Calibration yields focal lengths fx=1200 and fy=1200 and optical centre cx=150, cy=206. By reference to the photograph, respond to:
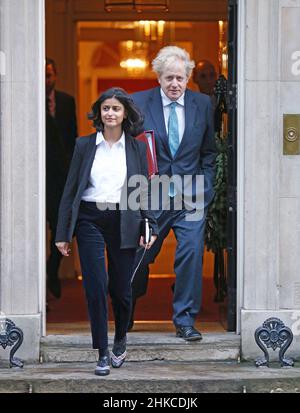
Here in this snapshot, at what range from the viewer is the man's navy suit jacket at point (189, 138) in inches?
350

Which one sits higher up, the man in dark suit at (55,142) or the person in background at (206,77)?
the person in background at (206,77)

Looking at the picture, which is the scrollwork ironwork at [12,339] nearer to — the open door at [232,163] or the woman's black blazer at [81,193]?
the woman's black blazer at [81,193]

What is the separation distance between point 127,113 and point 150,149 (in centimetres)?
88

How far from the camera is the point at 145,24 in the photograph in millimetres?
A: 13234

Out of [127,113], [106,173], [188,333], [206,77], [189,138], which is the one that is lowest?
[188,333]

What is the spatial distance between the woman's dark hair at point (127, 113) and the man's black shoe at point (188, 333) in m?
1.62

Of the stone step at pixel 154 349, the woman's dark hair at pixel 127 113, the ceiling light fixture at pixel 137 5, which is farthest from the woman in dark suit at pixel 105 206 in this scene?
the ceiling light fixture at pixel 137 5

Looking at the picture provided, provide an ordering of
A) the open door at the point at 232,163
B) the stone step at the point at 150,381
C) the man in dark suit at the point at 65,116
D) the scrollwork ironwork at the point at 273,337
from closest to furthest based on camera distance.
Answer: the stone step at the point at 150,381, the scrollwork ironwork at the point at 273,337, the open door at the point at 232,163, the man in dark suit at the point at 65,116

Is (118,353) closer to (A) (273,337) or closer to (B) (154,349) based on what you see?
(B) (154,349)

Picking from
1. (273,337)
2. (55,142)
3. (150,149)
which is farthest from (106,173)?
(55,142)

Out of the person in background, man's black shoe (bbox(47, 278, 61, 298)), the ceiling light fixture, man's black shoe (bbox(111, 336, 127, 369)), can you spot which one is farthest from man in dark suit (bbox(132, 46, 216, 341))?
the ceiling light fixture

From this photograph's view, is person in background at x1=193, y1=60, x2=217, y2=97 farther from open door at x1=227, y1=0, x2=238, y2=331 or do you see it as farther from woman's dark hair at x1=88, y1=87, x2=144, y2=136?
woman's dark hair at x1=88, y1=87, x2=144, y2=136

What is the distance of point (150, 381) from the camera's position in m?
7.94
